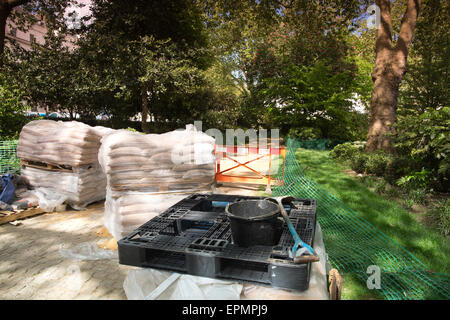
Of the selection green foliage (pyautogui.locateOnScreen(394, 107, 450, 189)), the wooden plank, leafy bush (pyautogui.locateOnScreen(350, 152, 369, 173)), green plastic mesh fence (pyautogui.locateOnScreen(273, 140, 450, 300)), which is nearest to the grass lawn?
green plastic mesh fence (pyautogui.locateOnScreen(273, 140, 450, 300))

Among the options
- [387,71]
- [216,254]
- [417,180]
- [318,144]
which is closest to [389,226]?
[417,180]

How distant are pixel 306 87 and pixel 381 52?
6607mm

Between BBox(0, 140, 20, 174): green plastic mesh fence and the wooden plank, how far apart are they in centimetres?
219

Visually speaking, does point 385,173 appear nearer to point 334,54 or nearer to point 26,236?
point 26,236

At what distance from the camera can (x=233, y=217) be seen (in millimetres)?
1893

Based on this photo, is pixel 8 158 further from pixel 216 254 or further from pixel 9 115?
pixel 216 254

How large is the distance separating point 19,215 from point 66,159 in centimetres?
134

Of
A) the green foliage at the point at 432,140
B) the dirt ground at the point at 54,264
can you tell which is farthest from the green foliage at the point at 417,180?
the dirt ground at the point at 54,264

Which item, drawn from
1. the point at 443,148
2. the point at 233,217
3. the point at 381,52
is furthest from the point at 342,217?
the point at 381,52

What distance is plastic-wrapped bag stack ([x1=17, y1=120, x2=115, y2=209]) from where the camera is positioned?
601cm

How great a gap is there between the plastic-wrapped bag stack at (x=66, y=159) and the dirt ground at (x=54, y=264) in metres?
0.70

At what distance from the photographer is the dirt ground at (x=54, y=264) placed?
3357 millimetres
